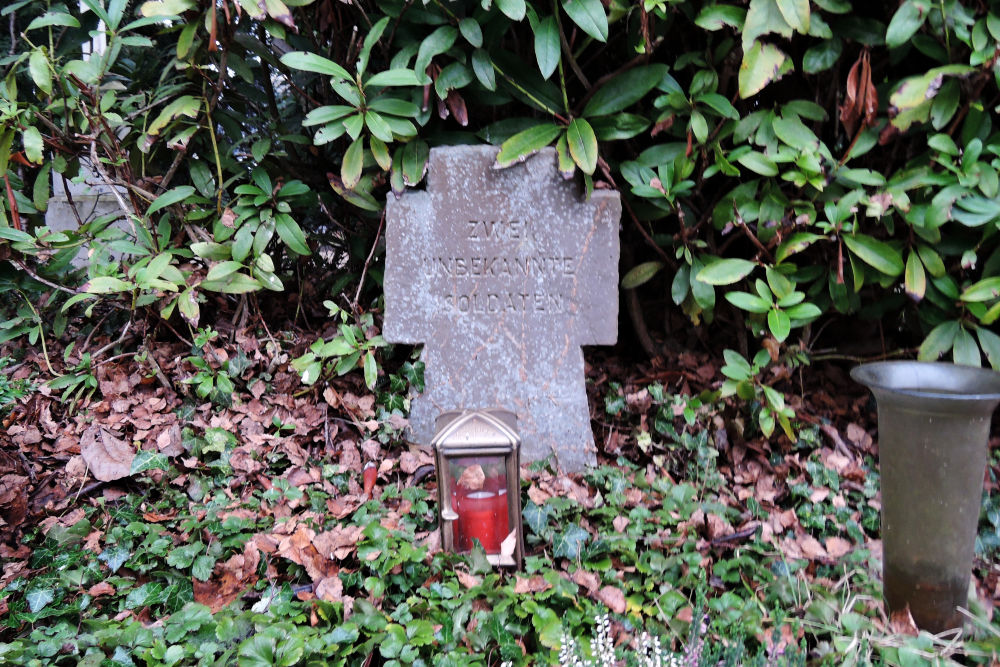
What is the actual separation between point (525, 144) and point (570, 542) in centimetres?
142

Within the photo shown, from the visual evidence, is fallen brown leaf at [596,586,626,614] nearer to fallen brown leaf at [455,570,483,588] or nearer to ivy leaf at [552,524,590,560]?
ivy leaf at [552,524,590,560]

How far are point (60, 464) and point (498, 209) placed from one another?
1865 mm

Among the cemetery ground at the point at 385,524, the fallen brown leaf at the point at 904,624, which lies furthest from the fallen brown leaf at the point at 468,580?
the fallen brown leaf at the point at 904,624

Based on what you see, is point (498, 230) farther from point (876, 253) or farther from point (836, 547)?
point (836, 547)

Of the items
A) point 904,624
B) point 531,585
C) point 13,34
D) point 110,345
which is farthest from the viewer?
point 13,34

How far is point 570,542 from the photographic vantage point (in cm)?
199

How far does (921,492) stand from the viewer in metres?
1.62

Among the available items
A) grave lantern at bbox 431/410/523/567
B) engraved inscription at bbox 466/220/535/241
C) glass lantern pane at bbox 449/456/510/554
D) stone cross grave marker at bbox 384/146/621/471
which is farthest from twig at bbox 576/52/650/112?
glass lantern pane at bbox 449/456/510/554

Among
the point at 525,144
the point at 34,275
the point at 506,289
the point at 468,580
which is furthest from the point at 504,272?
the point at 34,275

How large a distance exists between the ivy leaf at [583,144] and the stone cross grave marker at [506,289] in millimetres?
114

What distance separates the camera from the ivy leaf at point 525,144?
2420mm

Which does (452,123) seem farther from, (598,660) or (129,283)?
(598,660)

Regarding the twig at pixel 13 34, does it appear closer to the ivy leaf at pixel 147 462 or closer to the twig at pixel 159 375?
the twig at pixel 159 375

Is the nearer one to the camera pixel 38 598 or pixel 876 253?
pixel 38 598
